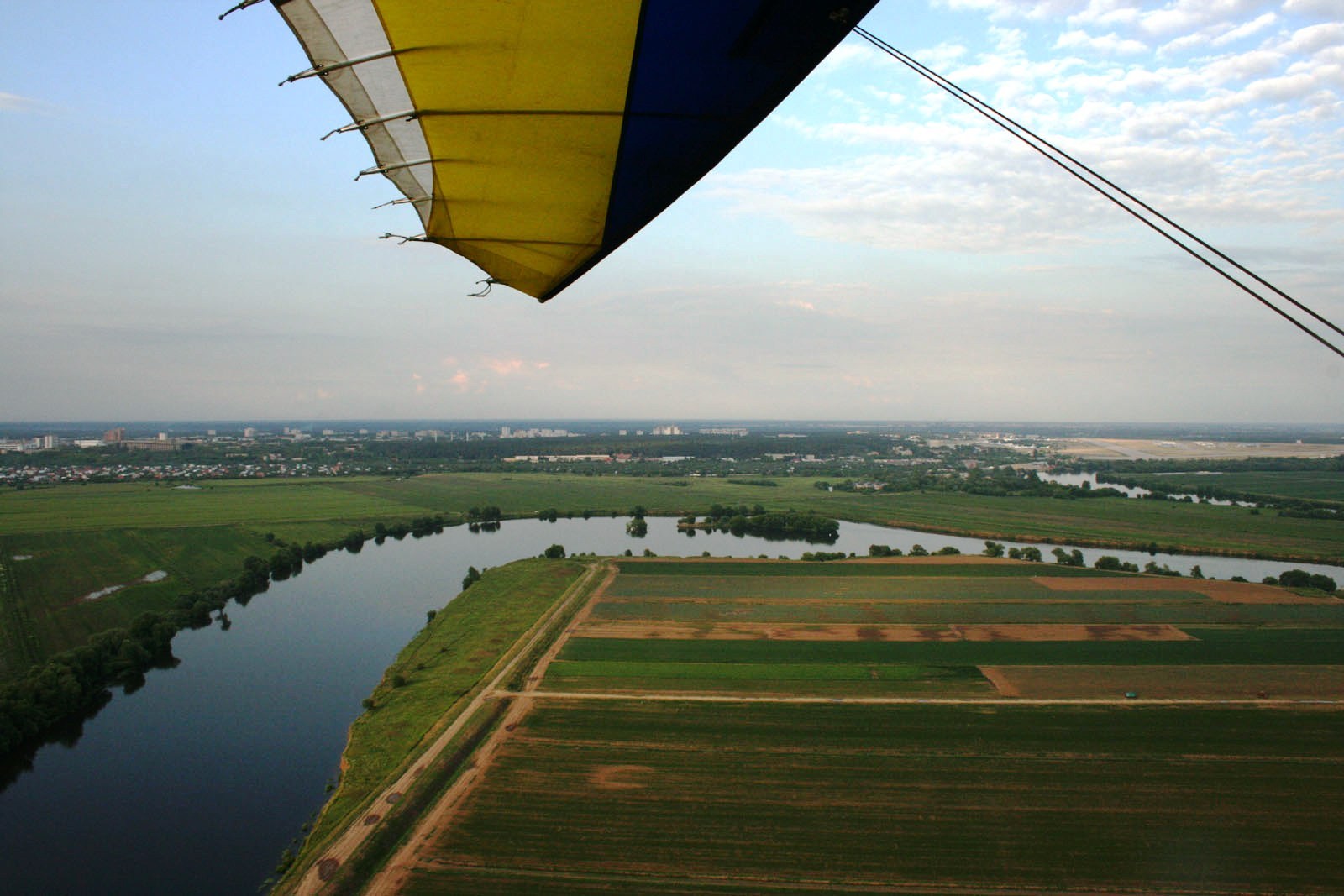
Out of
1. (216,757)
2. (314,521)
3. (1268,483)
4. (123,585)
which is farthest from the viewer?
(1268,483)

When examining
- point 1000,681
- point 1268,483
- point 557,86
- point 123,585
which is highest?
point 557,86

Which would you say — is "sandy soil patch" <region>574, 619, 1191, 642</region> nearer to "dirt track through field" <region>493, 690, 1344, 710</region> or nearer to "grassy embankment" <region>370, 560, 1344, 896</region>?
"grassy embankment" <region>370, 560, 1344, 896</region>

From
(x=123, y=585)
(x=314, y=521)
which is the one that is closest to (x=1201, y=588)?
(x=123, y=585)

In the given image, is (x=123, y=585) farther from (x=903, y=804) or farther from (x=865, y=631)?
(x=903, y=804)

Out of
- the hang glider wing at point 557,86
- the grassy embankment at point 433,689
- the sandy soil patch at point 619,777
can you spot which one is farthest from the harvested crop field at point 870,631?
the hang glider wing at point 557,86

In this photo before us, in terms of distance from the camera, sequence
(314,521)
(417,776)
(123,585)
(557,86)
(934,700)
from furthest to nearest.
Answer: (314,521)
(123,585)
(934,700)
(417,776)
(557,86)

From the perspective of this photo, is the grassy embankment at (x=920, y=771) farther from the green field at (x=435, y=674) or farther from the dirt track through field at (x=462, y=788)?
the green field at (x=435, y=674)

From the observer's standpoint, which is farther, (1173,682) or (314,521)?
(314,521)
